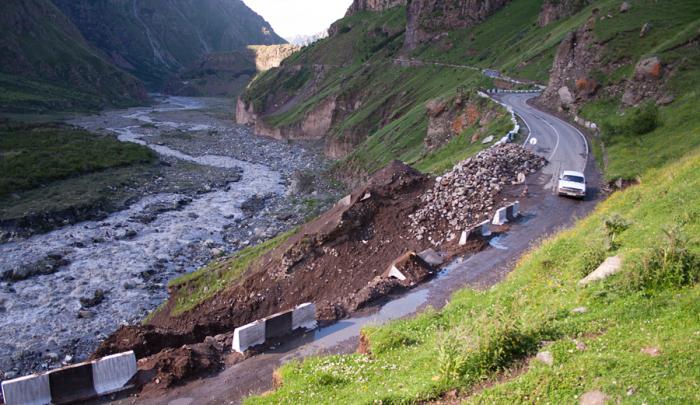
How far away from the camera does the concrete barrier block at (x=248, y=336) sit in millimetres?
11938

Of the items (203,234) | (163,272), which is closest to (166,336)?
(163,272)

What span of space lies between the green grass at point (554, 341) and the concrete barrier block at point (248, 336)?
2126mm

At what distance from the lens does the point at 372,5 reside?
134 metres

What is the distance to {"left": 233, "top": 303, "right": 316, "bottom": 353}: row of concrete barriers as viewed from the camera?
11992mm

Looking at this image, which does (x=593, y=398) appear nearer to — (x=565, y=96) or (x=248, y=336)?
(x=248, y=336)

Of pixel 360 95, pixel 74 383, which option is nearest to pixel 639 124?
pixel 74 383

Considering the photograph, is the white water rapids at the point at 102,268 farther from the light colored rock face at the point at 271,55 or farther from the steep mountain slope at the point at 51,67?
the light colored rock face at the point at 271,55

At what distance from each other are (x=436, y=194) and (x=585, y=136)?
1729 cm

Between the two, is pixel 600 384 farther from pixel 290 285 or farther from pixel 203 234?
pixel 203 234

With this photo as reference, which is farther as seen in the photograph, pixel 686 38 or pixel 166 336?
pixel 686 38

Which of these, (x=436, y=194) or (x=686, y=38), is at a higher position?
(x=686, y=38)

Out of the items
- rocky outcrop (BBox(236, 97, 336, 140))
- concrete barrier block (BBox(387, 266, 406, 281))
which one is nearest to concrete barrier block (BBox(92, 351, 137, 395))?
concrete barrier block (BBox(387, 266, 406, 281))

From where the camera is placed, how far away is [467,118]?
4291 cm

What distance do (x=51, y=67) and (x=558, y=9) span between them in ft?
434
